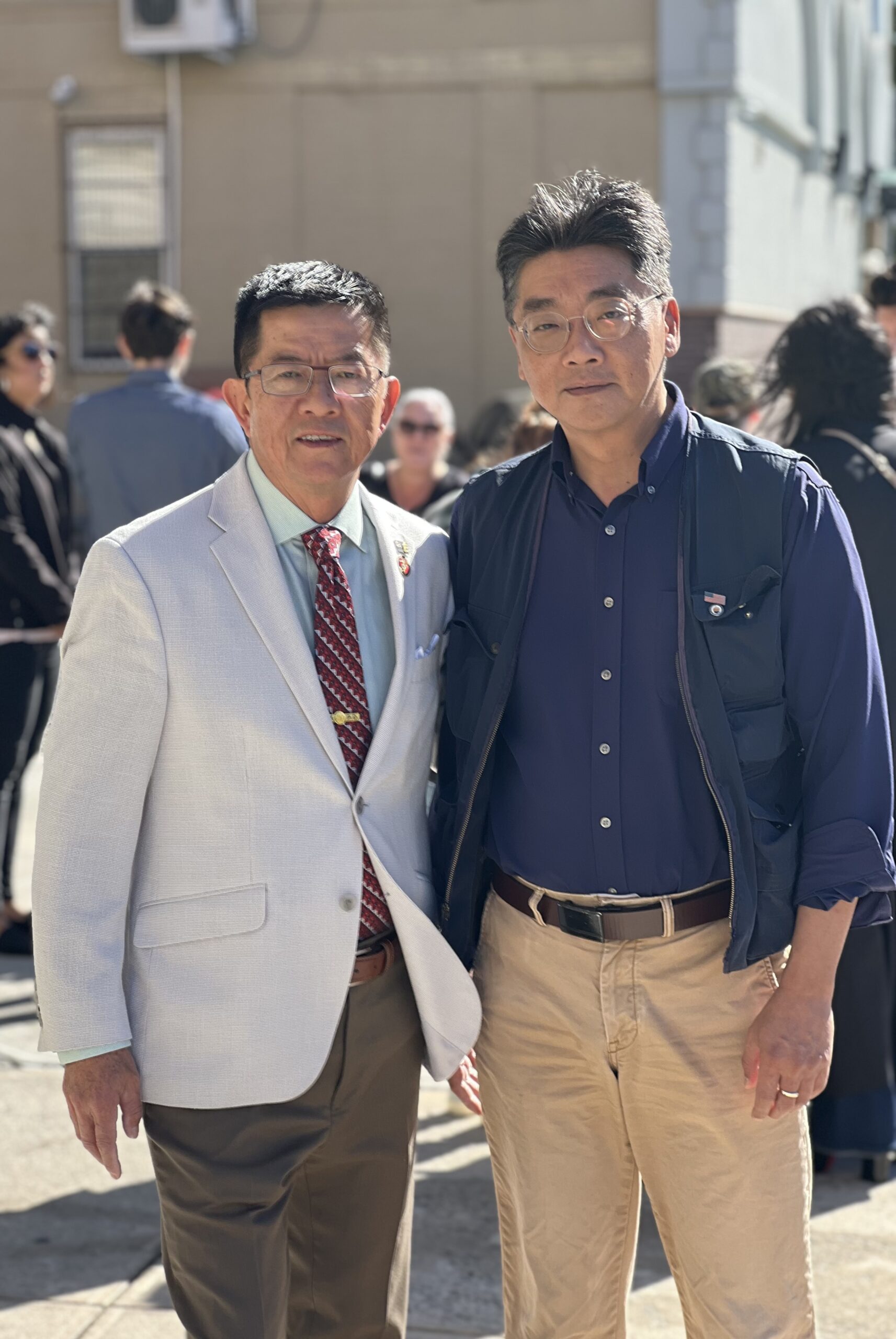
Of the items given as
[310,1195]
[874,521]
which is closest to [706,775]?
[310,1195]

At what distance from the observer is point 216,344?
1268 centimetres

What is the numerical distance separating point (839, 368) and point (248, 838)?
2.18 metres

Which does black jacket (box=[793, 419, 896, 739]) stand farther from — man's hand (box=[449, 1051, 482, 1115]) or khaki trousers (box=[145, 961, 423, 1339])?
khaki trousers (box=[145, 961, 423, 1339])

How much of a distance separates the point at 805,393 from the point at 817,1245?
1993 mm

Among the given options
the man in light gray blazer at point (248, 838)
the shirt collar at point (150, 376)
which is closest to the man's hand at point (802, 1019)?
the man in light gray blazer at point (248, 838)

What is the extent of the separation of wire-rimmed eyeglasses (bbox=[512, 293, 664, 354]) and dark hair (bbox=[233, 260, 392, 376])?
0.24 meters

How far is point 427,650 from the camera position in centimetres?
254

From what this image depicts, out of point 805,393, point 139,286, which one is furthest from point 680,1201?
point 139,286

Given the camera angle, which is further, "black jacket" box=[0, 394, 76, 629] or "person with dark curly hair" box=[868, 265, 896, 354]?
"black jacket" box=[0, 394, 76, 629]

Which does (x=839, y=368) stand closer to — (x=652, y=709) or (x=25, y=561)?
(x=652, y=709)

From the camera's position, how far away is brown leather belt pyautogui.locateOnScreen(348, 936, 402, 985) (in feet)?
7.99

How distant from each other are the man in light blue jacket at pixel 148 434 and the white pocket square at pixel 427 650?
108 inches

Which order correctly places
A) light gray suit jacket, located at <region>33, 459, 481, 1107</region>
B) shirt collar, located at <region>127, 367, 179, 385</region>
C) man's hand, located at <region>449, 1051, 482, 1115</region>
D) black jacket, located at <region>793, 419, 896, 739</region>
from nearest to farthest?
light gray suit jacket, located at <region>33, 459, 481, 1107</region> → man's hand, located at <region>449, 1051, 482, 1115</region> → black jacket, located at <region>793, 419, 896, 739</region> → shirt collar, located at <region>127, 367, 179, 385</region>

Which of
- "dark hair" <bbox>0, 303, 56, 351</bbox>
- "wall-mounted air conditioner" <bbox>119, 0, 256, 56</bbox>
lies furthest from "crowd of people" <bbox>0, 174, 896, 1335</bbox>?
"wall-mounted air conditioner" <bbox>119, 0, 256, 56</bbox>
